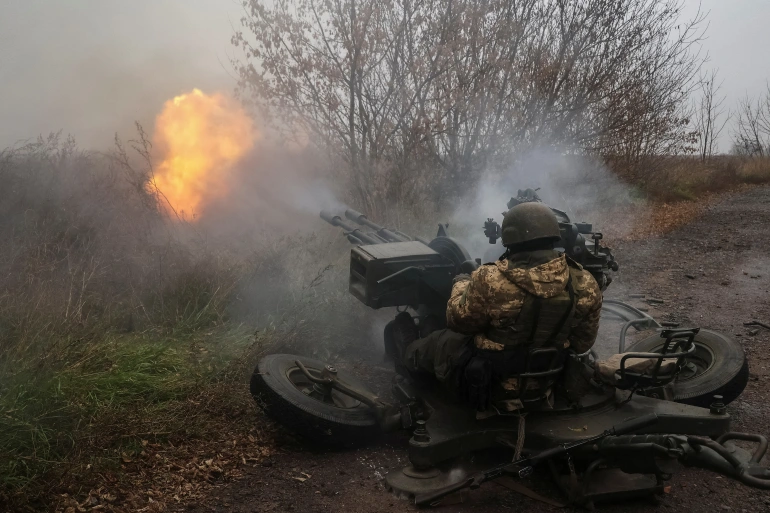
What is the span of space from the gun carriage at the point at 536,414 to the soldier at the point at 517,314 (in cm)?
15

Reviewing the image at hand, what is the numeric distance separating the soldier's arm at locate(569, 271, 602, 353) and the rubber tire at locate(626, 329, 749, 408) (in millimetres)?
1144

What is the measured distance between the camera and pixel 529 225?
4.14m

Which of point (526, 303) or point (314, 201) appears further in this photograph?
point (314, 201)

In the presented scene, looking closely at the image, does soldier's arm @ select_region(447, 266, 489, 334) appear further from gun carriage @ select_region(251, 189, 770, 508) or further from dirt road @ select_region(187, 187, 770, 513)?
dirt road @ select_region(187, 187, 770, 513)

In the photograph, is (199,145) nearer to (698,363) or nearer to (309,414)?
(309,414)

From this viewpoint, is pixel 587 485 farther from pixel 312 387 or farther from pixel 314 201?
pixel 314 201

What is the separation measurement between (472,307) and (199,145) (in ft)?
25.5

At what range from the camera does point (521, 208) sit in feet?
14.0

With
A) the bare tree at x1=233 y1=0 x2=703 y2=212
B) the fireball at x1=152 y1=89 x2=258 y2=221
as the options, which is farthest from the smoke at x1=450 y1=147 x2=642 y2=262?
the fireball at x1=152 y1=89 x2=258 y2=221

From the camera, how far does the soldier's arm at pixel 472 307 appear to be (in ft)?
13.4

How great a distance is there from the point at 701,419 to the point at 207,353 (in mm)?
3911

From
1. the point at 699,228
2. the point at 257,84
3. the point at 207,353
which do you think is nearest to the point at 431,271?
the point at 207,353

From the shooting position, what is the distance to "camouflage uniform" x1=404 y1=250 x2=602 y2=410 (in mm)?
3992

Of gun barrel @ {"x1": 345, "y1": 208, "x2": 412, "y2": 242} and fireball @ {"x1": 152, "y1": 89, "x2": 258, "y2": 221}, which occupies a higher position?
fireball @ {"x1": 152, "y1": 89, "x2": 258, "y2": 221}
